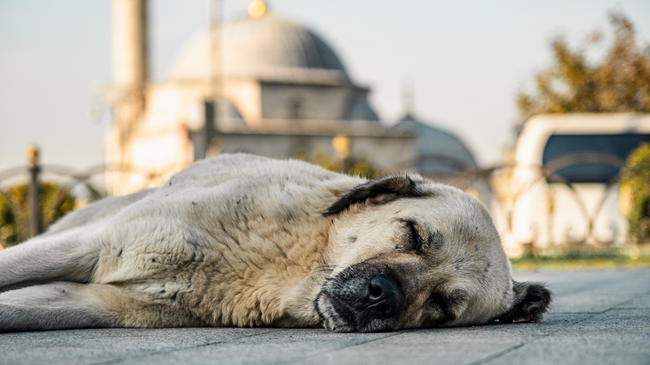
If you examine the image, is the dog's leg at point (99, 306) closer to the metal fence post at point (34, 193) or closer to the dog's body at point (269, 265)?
the dog's body at point (269, 265)

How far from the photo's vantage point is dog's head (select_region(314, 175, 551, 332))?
329cm

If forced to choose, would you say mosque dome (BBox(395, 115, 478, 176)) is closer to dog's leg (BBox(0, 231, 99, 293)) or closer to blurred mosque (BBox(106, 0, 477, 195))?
blurred mosque (BBox(106, 0, 477, 195))

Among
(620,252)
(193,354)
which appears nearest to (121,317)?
(193,354)

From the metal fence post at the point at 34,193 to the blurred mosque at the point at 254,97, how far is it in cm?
3745

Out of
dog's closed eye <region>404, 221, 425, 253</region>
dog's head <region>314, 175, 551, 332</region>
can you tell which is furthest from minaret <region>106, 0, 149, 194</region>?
dog's closed eye <region>404, 221, 425, 253</region>

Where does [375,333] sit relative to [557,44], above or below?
below

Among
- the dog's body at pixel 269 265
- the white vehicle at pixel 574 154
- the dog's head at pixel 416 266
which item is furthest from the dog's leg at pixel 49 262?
the white vehicle at pixel 574 154

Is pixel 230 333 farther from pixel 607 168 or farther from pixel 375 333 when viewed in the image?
pixel 607 168


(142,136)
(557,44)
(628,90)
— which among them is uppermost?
(557,44)

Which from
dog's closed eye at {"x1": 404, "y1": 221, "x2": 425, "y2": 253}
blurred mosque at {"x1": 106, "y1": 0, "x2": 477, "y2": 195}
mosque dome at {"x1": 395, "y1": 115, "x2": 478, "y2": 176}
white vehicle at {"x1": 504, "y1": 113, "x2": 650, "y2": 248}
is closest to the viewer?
dog's closed eye at {"x1": 404, "y1": 221, "x2": 425, "y2": 253}

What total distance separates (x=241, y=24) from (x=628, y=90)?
104 ft

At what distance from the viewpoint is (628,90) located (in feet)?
110

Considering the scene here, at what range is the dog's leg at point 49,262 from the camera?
11.9 feet

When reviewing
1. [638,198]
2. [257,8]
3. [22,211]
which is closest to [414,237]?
[22,211]
